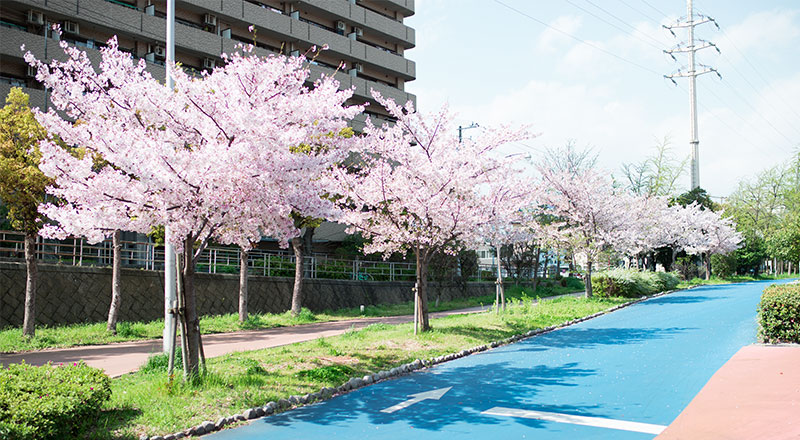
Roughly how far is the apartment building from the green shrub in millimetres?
12648

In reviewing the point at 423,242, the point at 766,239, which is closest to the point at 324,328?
the point at 423,242

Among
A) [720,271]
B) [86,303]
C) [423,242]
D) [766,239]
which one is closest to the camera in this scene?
[423,242]

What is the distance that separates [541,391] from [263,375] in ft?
15.5

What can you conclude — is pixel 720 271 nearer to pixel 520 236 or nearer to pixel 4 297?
pixel 520 236

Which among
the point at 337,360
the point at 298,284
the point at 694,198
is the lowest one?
the point at 337,360

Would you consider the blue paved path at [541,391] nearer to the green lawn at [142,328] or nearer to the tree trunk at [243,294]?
the green lawn at [142,328]

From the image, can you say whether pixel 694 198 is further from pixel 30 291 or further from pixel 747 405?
pixel 30 291

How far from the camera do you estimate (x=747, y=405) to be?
8141 millimetres

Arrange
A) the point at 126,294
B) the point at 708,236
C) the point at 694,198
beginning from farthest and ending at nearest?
the point at 694,198 < the point at 708,236 < the point at 126,294

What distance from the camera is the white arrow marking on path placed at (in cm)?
856

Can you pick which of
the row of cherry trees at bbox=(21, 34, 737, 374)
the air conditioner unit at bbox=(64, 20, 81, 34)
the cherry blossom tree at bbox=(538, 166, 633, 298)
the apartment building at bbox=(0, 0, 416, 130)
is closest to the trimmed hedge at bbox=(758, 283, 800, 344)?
the row of cherry trees at bbox=(21, 34, 737, 374)

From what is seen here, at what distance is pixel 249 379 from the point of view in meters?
9.34

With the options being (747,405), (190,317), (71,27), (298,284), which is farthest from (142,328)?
(71,27)

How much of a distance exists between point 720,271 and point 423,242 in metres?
41.4
